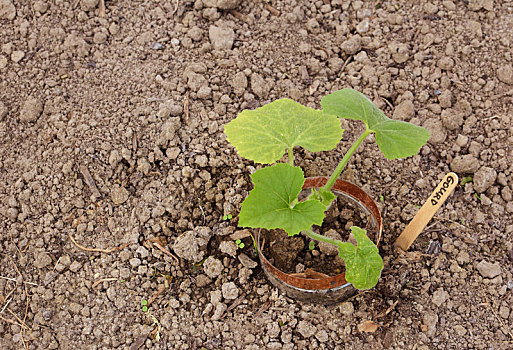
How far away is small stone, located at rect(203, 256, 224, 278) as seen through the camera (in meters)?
1.93

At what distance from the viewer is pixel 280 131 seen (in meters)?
1.71

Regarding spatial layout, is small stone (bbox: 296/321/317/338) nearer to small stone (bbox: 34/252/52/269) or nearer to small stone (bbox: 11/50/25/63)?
small stone (bbox: 34/252/52/269)

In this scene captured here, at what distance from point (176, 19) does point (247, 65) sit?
1.53ft

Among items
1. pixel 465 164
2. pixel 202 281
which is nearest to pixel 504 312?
pixel 465 164

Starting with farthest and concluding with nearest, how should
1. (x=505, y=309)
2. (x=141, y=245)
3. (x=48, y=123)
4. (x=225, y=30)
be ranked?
(x=225, y=30), (x=48, y=123), (x=141, y=245), (x=505, y=309)

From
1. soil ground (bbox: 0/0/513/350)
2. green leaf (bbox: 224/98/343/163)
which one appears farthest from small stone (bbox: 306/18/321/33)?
green leaf (bbox: 224/98/343/163)

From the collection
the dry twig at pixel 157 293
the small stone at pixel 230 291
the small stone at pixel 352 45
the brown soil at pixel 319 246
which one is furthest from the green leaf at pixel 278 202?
the small stone at pixel 352 45

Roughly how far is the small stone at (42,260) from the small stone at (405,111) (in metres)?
1.65

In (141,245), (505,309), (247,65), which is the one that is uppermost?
(247,65)

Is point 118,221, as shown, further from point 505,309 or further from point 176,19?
point 505,309

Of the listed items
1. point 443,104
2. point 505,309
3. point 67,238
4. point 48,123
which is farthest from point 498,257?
point 48,123

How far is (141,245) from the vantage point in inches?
78.4

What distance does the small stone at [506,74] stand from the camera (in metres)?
2.26

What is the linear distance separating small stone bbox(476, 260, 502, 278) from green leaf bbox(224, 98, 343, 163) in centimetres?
81
